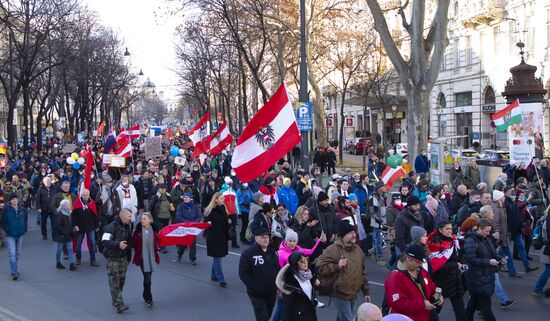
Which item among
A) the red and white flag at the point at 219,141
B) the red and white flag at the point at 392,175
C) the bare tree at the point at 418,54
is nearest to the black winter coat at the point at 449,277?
the red and white flag at the point at 392,175

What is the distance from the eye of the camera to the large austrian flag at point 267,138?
923 centimetres

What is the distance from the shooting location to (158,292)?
11.2 metres

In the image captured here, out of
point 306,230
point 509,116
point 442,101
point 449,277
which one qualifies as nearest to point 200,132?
point 509,116

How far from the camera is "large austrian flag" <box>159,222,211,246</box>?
36.5 feet

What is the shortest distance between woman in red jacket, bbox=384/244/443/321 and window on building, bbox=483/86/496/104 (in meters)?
38.4

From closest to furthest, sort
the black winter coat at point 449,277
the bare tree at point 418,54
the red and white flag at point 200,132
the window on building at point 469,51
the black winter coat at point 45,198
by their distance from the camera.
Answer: the black winter coat at point 449,277 < the black winter coat at point 45,198 < the bare tree at point 418,54 < the red and white flag at point 200,132 < the window on building at point 469,51

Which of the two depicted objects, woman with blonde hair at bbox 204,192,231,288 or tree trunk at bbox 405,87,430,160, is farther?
tree trunk at bbox 405,87,430,160

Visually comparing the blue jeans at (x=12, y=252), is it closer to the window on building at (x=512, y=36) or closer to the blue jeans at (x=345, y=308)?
the blue jeans at (x=345, y=308)

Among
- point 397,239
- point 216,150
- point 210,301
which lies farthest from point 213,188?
point 397,239

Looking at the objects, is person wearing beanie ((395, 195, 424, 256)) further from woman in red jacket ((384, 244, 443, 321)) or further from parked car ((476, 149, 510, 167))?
parked car ((476, 149, 510, 167))

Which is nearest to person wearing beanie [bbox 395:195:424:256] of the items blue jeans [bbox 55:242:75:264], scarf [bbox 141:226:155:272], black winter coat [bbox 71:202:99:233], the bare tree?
scarf [bbox 141:226:155:272]

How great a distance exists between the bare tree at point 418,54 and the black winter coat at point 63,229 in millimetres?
12037

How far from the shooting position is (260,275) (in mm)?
7406

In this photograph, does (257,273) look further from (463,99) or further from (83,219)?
(463,99)
